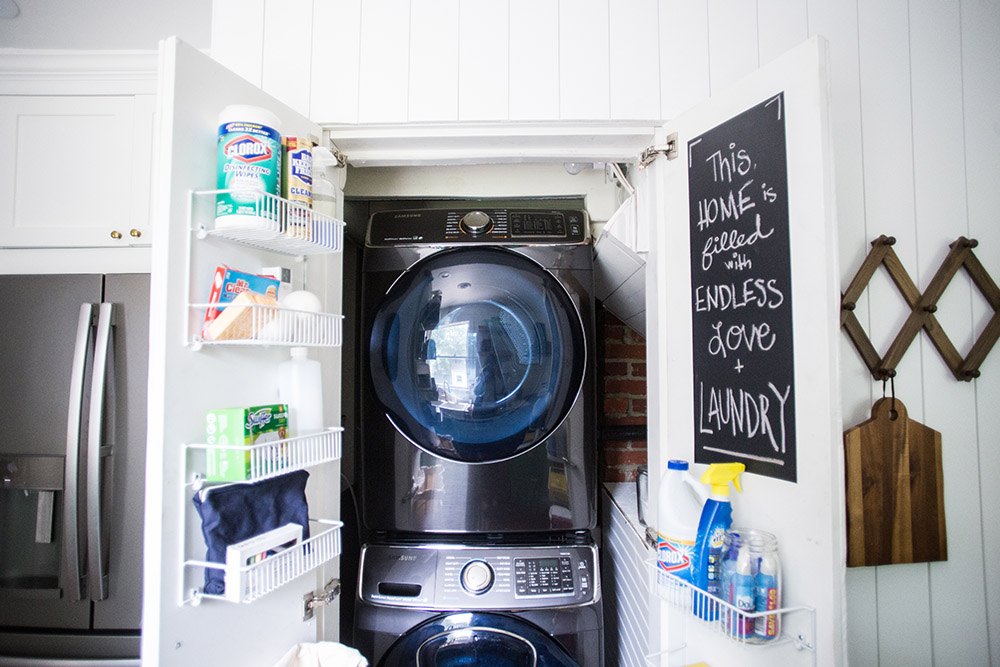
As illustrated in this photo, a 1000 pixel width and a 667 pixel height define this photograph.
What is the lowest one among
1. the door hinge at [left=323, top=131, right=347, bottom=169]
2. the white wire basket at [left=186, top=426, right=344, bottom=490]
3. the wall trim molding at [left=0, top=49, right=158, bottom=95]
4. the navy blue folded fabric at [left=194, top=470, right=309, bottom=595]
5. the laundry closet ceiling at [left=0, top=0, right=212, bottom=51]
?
the navy blue folded fabric at [left=194, top=470, right=309, bottom=595]

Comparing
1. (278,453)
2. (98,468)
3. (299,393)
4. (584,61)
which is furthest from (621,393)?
(98,468)

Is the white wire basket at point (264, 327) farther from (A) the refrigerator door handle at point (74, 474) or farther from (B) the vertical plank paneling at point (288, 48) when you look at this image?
(A) the refrigerator door handle at point (74, 474)

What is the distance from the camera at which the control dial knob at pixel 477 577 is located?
1.64m

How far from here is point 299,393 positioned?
129 centimetres

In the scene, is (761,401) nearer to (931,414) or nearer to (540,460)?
(931,414)

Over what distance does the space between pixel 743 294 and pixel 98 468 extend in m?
2.20

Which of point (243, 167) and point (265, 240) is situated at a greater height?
point (243, 167)

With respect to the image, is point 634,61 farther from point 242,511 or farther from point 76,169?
point 76,169

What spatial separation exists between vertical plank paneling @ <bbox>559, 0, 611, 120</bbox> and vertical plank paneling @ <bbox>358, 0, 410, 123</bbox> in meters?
0.46

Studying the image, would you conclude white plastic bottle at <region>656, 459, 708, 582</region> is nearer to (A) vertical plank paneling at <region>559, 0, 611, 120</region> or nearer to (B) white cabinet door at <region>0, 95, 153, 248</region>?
(A) vertical plank paneling at <region>559, 0, 611, 120</region>

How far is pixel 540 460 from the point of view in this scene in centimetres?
175

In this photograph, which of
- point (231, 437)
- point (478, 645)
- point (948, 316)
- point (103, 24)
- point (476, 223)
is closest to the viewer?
point (231, 437)

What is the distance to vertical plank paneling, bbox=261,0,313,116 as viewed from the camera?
150cm

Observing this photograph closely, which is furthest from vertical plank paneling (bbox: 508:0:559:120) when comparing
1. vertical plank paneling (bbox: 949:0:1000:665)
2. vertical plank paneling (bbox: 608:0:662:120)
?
vertical plank paneling (bbox: 949:0:1000:665)
